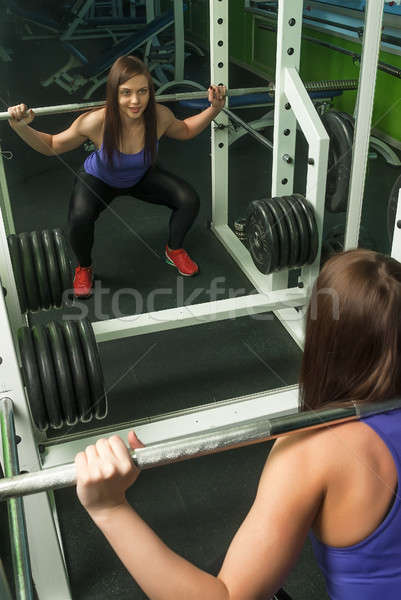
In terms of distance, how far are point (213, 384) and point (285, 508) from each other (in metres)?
1.55

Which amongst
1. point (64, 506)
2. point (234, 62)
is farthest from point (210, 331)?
point (234, 62)

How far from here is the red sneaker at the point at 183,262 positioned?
9.81 ft

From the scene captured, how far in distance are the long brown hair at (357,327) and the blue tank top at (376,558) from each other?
56mm

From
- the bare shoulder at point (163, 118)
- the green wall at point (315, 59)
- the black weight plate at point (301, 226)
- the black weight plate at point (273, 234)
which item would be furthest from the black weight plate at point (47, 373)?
the green wall at point (315, 59)

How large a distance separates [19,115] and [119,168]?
0.54 m

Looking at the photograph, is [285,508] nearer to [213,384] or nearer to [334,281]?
[334,281]

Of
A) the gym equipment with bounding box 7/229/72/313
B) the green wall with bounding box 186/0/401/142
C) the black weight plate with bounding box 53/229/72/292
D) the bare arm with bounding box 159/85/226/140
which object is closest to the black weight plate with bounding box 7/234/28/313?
the gym equipment with bounding box 7/229/72/313

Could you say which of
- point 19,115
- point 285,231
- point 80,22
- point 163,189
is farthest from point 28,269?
point 80,22

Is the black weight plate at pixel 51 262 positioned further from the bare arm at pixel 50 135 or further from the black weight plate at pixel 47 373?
the bare arm at pixel 50 135

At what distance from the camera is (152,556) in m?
0.72

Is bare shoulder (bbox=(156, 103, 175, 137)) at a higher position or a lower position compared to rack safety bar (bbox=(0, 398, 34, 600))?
higher

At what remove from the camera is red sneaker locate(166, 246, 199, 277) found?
2990 mm

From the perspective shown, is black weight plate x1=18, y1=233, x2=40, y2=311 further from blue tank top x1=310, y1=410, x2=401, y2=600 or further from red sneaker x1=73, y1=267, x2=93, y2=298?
blue tank top x1=310, y1=410, x2=401, y2=600

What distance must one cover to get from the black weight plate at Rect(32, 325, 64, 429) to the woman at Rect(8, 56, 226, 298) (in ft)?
4.10
